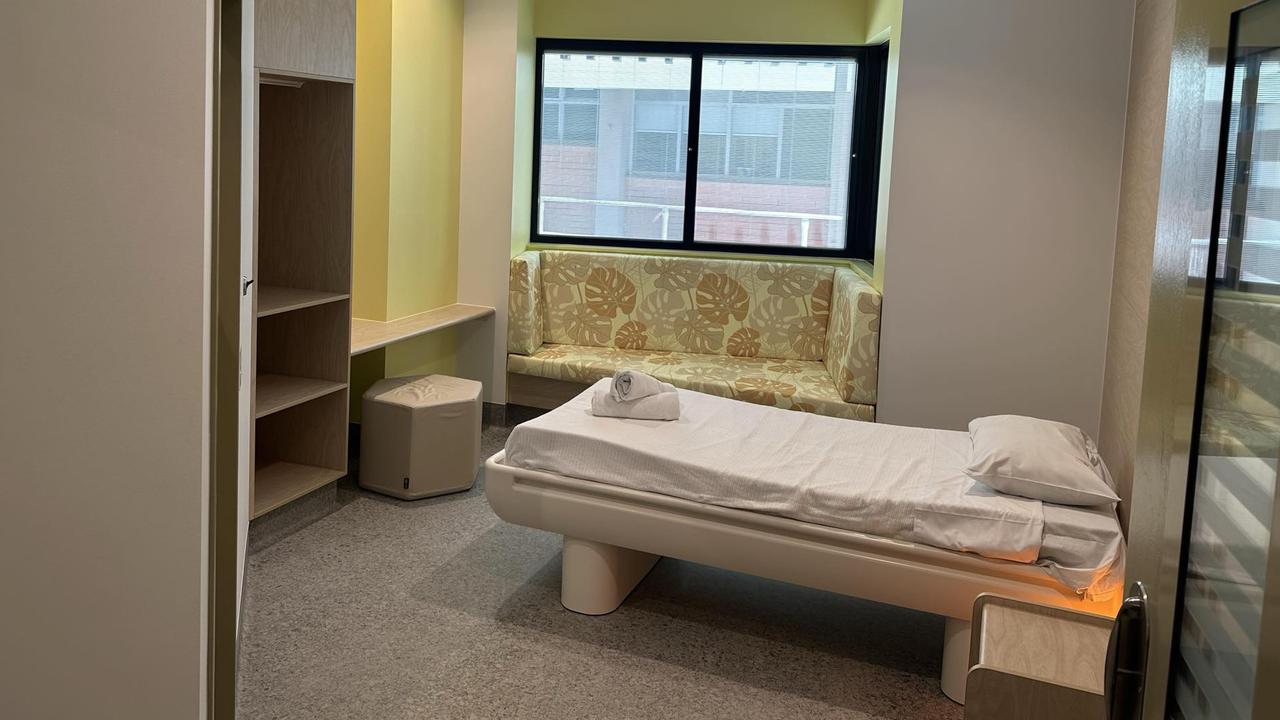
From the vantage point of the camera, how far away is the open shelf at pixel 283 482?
3.79 metres

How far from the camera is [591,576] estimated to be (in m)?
3.44

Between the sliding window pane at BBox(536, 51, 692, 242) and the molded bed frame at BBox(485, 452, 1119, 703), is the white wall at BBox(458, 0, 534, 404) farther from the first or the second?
the molded bed frame at BBox(485, 452, 1119, 703)

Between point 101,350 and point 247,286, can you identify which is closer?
point 101,350

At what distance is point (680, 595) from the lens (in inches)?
144

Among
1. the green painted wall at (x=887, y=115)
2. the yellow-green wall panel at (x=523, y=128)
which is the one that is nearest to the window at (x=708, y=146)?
the yellow-green wall panel at (x=523, y=128)

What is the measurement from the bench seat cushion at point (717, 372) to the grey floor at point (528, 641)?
128 centimetres

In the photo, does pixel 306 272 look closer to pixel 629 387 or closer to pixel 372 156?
pixel 372 156

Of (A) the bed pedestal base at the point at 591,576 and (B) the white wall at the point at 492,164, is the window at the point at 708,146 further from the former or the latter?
(A) the bed pedestal base at the point at 591,576

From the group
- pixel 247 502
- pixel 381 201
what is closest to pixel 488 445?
pixel 381 201

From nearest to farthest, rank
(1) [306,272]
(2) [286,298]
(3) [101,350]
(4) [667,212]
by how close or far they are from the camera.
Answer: (3) [101,350], (2) [286,298], (1) [306,272], (4) [667,212]

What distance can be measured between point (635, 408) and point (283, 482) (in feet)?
4.74

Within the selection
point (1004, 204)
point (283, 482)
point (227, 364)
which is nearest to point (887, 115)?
point (1004, 204)

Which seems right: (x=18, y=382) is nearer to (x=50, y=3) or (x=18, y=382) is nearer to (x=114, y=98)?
(x=114, y=98)

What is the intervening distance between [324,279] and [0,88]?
264 cm
